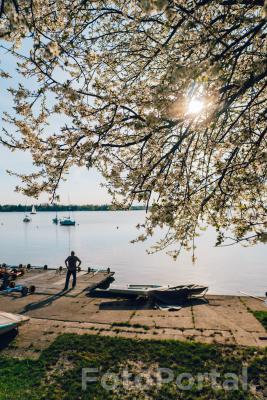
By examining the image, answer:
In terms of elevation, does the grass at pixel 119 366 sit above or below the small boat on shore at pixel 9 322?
below

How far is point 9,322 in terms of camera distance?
1127cm

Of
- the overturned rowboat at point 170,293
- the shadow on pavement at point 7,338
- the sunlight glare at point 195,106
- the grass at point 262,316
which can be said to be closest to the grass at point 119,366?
the shadow on pavement at point 7,338

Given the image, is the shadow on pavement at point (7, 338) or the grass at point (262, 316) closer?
the shadow on pavement at point (7, 338)

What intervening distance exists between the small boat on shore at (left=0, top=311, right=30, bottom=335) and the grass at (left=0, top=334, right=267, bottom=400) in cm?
123

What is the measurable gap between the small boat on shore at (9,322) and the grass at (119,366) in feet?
4.04

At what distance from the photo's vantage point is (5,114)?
25.8 ft

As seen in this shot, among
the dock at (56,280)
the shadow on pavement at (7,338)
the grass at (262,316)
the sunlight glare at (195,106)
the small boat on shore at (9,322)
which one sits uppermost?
the sunlight glare at (195,106)

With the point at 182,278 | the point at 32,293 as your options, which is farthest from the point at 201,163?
the point at 182,278

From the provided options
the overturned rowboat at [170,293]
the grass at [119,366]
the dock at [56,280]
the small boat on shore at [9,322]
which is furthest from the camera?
the dock at [56,280]

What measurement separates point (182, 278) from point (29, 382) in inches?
1232

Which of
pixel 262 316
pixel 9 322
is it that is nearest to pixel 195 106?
pixel 9 322

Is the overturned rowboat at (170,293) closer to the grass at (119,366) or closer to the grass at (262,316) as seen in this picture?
the grass at (262,316)

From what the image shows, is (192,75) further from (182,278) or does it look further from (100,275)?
(182,278)

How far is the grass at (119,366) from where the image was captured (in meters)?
8.00
